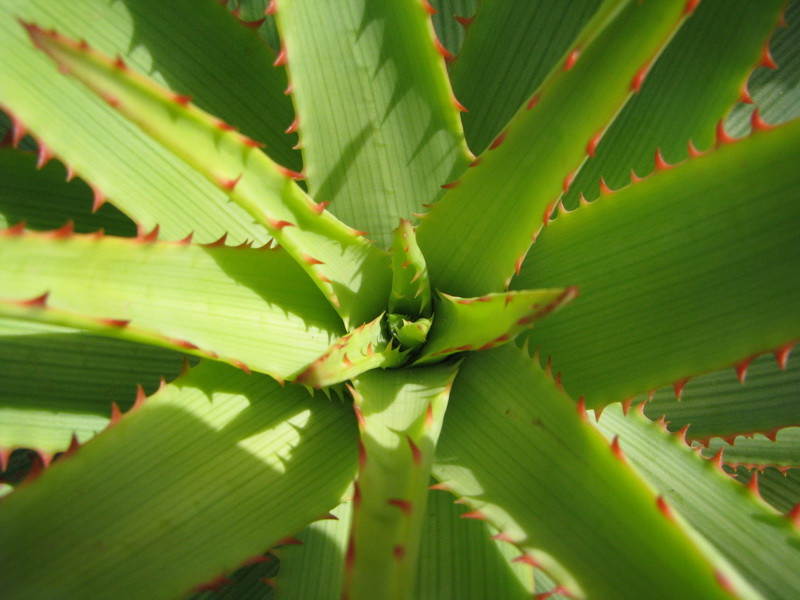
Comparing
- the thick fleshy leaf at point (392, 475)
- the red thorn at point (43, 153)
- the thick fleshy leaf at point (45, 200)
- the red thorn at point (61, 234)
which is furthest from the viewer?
the thick fleshy leaf at point (45, 200)

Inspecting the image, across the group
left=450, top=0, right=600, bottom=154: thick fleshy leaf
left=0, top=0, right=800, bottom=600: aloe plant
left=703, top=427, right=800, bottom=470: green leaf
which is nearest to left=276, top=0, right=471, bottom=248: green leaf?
left=0, top=0, right=800, bottom=600: aloe plant

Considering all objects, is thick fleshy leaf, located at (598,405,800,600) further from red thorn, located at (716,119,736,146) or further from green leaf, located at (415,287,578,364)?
red thorn, located at (716,119,736,146)

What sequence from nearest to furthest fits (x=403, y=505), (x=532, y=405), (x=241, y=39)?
(x=403, y=505) → (x=532, y=405) → (x=241, y=39)

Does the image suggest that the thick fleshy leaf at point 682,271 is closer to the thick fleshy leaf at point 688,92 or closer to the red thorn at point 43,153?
the thick fleshy leaf at point 688,92

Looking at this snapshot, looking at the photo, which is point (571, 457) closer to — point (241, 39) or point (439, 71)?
point (439, 71)

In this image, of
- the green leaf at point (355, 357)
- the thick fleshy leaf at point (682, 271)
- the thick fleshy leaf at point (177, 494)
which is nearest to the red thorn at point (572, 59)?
the thick fleshy leaf at point (682, 271)

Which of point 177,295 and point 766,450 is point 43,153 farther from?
point 766,450

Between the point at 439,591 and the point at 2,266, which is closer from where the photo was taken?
the point at 2,266

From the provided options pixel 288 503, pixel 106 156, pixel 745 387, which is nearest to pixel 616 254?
pixel 745 387
